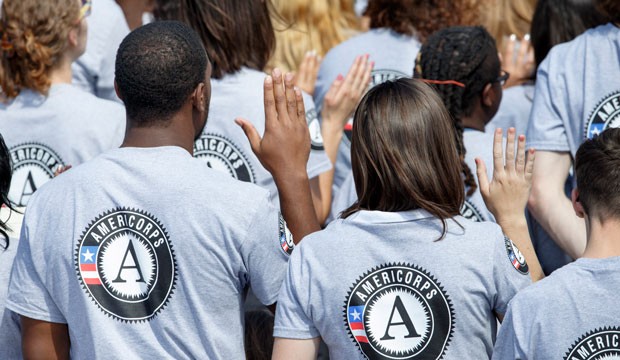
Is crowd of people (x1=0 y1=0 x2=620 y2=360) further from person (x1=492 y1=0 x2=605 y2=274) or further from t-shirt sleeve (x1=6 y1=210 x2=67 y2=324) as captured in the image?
person (x1=492 y1=0 x2=605 y2=274)

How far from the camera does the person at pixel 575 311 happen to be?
103 inches

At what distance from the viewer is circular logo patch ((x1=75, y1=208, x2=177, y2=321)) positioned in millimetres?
2816

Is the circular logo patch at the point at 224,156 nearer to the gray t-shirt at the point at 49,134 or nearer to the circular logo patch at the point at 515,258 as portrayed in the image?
the gray t-shirt at the point at 49,134

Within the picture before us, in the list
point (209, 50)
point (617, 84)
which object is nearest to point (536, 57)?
point (617, 84)

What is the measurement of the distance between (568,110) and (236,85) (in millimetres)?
1322

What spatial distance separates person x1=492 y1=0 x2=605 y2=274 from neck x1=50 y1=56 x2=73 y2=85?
2.02 metres

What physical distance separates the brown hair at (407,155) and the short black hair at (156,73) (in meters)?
0.55

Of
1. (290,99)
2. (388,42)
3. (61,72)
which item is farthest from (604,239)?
(61,72)

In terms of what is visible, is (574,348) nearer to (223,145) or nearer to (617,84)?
(617,84)

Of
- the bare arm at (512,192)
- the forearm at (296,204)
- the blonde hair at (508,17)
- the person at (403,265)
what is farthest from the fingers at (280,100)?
the blonde hair at (508,17)

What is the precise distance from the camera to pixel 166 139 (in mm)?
2953

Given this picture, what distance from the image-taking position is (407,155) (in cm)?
281

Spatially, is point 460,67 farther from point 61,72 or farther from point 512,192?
point 61,72

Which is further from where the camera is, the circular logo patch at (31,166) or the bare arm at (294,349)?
the circular logo patch at (31,166)
